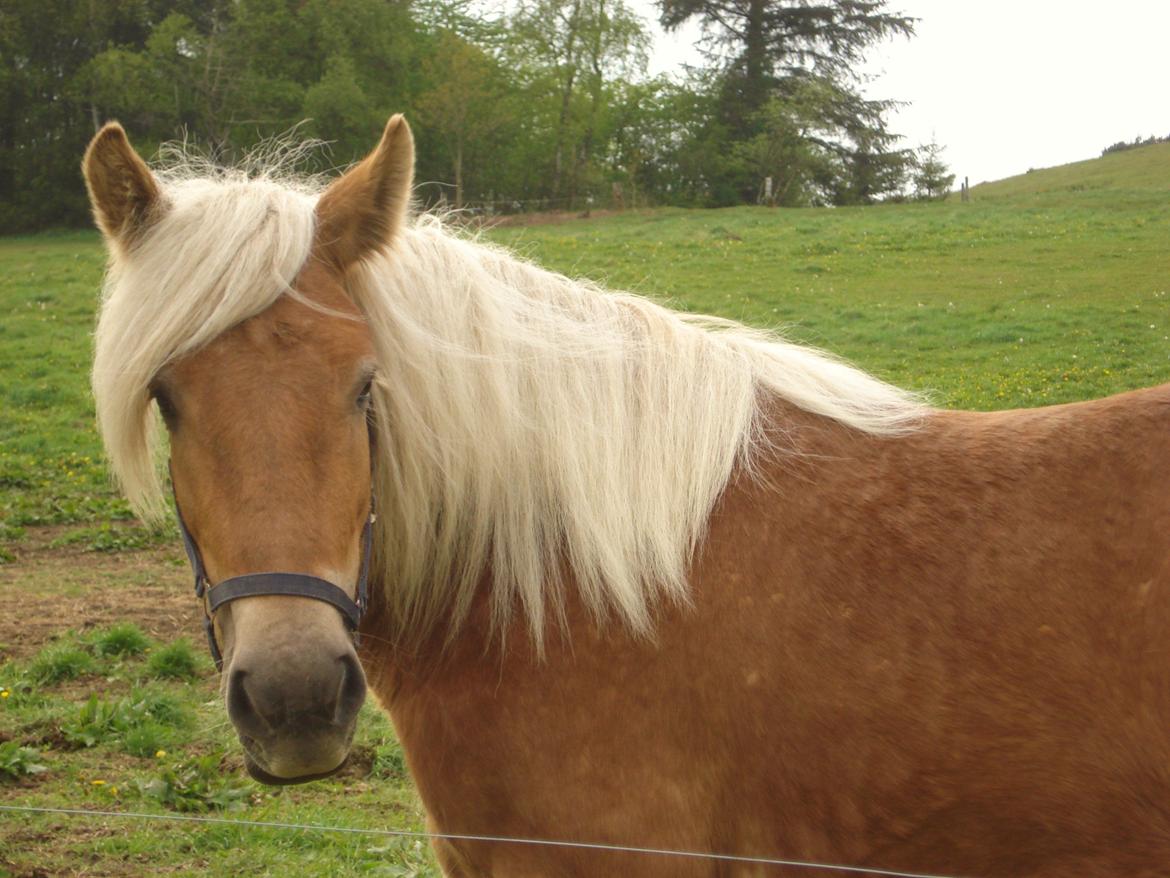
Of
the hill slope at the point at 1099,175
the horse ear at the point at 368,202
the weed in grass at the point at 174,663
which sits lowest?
the weed in grass at the point at 174,663

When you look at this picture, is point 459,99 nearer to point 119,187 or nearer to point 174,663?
point 174,663

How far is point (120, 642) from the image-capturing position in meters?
6.22

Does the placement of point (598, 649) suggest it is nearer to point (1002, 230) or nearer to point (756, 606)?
point (756, 606)

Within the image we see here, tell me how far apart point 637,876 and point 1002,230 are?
868 inches

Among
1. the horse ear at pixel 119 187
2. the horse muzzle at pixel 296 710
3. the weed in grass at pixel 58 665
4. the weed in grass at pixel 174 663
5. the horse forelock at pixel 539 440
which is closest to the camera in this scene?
the horse muzzle at pixel 296 710

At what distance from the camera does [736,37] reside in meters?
42.9

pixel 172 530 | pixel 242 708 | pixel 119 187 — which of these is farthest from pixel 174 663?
pixel 242 708

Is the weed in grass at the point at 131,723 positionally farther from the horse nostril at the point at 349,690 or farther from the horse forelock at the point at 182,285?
the horse nostril at the point at 349,690

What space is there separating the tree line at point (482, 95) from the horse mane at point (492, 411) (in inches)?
947

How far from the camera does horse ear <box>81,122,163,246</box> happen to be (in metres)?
2.47

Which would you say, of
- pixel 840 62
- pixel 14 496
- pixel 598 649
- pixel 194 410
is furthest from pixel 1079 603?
pixel 840 62

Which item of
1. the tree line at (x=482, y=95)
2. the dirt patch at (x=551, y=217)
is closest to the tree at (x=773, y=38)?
the tree line at (x=482, y=95)

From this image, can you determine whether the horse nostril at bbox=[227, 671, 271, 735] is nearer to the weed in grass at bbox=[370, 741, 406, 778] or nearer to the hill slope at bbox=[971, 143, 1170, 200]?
the weed in grass at bbox=[370, 741, 406, 778]

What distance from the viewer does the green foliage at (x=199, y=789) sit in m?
4.45
